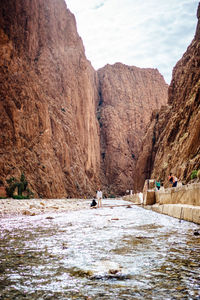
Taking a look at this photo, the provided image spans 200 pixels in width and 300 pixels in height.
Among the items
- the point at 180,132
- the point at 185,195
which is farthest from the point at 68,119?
the point at 185,195

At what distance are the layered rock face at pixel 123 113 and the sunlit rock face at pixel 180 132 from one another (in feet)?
76.9

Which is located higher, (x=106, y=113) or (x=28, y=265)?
(x=106, y=113)

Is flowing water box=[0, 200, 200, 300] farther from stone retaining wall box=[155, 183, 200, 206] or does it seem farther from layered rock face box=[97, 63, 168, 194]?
layered rock face box=[97, 63, 168, 194]

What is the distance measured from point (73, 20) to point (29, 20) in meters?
21.5

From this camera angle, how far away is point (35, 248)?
144 inches

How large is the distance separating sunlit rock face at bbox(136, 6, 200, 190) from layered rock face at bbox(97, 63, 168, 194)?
2345 cm

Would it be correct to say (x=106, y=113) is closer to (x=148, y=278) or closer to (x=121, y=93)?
(x=121, y=93)

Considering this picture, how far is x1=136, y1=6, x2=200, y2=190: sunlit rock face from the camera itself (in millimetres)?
21234

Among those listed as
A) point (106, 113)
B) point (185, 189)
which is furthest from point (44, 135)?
point (106, 113)

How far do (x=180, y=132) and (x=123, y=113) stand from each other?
59066mm

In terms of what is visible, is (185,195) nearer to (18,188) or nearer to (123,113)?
(18,188)

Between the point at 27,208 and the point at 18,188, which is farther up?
the point at 18,188

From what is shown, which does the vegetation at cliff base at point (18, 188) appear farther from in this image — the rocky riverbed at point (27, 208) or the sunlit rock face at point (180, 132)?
the sunlit rock face at point (180, 132)

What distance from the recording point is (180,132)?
28.3 m
